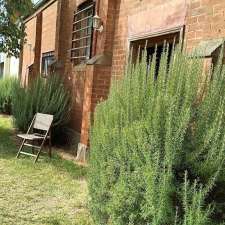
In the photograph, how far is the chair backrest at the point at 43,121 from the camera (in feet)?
29.0

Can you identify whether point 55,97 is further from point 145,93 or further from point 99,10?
point 145,93

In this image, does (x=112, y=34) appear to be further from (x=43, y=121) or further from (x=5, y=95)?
(x=5, y=95)

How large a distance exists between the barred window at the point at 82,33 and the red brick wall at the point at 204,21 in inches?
174

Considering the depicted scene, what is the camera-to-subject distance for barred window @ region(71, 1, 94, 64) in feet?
34.1

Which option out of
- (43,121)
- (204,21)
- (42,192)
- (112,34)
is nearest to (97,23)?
(112,34)

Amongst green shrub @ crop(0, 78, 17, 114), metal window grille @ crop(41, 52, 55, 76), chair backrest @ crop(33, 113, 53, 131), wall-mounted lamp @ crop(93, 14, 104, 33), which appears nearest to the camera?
chair backrest @ crop(33, 113, 53, 131)

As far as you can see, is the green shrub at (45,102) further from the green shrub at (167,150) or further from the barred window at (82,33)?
the green shrub at (167,150)

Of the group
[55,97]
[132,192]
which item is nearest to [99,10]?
[55,97]

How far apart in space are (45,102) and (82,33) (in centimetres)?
229

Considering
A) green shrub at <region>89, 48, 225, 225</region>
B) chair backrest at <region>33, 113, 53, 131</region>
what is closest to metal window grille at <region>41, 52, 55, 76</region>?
chair backrest at <region>33, 113, 53, 131</region>

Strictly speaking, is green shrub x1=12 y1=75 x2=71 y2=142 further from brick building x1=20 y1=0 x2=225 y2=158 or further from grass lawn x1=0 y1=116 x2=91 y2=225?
grass lawn x1=0 y1=116 x2=91 y2=225

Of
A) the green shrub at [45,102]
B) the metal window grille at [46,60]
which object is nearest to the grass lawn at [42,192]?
the green shrub at [45,102]

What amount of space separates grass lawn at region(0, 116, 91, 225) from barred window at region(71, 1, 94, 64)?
3137 millimetres

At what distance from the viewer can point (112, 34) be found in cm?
875
